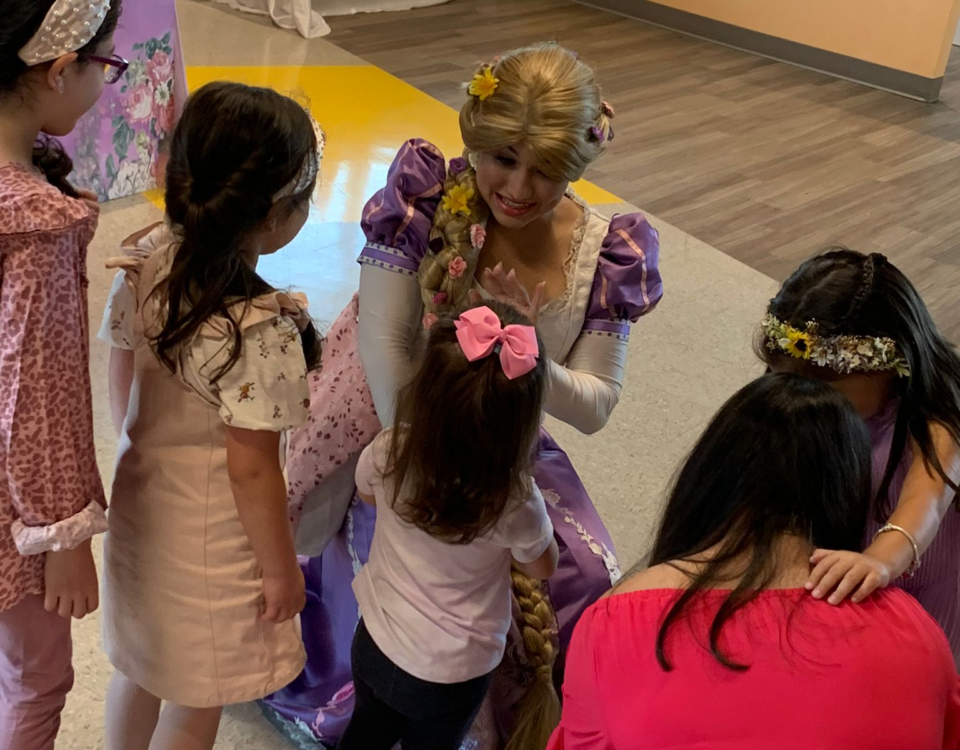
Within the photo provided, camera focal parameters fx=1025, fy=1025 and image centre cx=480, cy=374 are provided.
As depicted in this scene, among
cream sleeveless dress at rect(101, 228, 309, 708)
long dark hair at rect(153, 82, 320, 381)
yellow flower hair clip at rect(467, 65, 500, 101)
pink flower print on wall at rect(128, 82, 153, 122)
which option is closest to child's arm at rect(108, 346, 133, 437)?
cream sleeveless dress at rect(101, 228, 309, 708)

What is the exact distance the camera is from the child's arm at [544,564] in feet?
4.33

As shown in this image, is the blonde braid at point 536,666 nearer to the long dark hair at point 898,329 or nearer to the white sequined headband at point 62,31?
the long dark hair at point 898,329

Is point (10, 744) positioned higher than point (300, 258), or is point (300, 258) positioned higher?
point (10, 744)

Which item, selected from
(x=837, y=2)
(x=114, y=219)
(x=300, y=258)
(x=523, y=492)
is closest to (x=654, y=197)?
(x=300, y=258)

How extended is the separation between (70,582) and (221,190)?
48 centimetres

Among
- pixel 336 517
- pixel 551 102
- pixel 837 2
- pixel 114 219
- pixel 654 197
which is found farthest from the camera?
pixel 837 2

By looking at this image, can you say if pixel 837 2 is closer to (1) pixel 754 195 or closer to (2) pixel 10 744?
(1) pixel 754 195

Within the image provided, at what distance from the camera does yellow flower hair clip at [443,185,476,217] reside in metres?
1.58

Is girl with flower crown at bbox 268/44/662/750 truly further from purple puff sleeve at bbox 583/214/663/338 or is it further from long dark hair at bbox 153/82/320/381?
long dark hair at bbox 153/82/320/381

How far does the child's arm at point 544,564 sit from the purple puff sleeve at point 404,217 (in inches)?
19.9

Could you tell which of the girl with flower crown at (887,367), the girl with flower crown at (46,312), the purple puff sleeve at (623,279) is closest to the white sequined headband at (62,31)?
the girl with flower crown at (46,312)

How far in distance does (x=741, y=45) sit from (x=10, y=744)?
18.8 feet

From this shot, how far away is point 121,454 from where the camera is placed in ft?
4.05

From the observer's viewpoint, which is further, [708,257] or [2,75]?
[708,257]
